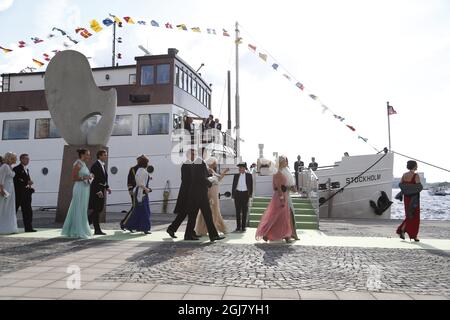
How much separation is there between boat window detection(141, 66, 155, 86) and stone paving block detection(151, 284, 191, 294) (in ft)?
46.3

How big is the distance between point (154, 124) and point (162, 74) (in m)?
2.28

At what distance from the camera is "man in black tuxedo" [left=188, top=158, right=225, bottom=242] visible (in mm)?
7648

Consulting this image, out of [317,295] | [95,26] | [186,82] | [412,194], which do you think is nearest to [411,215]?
[412,194]

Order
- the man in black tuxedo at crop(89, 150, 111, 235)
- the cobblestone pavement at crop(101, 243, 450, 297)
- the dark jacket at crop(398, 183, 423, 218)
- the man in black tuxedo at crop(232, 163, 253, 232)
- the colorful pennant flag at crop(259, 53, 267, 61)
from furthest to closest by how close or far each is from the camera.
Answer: the colorful pennant flag at crop(259, 53, 267, 61) → the man in black tuxedo at crop(232, 163, 253, 232) → the man in black tuxedo at crop(89, 150, 111, 235) → the dark jacket at crop(398, 183, 423, 218) → the cobblestone pavement at crop(101, 243, 450, 297)

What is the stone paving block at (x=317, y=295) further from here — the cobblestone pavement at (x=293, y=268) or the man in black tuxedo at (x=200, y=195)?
the man in black tuxedo at (x=200, y=195)

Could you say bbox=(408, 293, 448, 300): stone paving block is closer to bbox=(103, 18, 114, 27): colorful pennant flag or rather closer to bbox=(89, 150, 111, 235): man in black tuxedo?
bbox=(89, 150, 111, 235): man in black tuxedo

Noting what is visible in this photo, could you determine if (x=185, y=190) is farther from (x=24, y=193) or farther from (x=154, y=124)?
A: (x=154, y=124)

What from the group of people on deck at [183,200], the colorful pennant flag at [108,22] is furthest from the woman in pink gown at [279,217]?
the colorful pennant flag at [108,22]

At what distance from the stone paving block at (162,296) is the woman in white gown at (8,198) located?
243 inches

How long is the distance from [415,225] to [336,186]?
342 inches

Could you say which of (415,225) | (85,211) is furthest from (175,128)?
(415,225)

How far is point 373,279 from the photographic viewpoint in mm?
4426

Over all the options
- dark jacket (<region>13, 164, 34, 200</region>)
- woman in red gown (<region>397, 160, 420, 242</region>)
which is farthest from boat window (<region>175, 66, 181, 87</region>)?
woman in red gown (<region>397, 160, 420, 242</region>)
